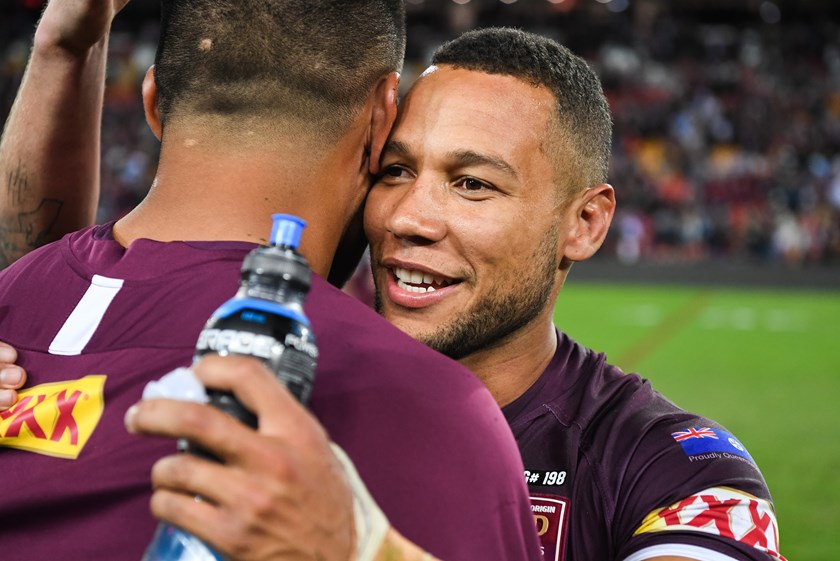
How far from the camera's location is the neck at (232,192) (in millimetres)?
1690

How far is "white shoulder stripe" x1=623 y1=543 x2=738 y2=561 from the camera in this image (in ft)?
7.02

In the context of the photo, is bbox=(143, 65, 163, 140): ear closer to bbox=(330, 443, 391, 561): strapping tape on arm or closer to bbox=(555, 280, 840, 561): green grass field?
bbox=(330, 443, 391, 561): strapping tape on arm

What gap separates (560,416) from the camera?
269cm

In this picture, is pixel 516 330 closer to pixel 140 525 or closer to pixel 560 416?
pixel 560 416

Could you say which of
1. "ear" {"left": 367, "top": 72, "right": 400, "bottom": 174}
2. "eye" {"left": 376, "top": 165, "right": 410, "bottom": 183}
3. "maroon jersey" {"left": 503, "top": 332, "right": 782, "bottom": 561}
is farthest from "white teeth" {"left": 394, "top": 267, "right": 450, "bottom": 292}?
"ear" {"left": 367, "top": 72, "right": 400, "bottom": 174}

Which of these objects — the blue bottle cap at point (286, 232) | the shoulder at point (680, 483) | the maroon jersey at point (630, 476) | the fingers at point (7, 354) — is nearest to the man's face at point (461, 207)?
the maroon jersey at point (630, 476)

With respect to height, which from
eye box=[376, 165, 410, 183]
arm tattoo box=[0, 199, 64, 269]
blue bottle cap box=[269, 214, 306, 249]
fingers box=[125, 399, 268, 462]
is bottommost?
fingers box=[125, 399, 268, 462]

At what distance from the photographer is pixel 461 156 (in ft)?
8.72

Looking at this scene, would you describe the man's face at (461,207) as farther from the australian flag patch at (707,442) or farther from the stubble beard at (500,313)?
the australian flag patch at (707,442)

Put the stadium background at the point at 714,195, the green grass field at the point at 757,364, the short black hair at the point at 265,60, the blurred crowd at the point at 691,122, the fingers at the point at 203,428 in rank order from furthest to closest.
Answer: the blurred crowd at the point at 691,122, the stadium background at the point at 714,195, the green grass field at the point at 757,364, the short black hair at the point at 265,60, the fingers at the point at 203,428

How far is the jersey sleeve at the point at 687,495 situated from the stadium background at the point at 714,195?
12.6ft

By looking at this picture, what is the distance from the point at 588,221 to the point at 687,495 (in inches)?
40.0

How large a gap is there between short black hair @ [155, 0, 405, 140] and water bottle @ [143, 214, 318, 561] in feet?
1.76

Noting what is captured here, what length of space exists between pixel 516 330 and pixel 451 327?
24 cm
